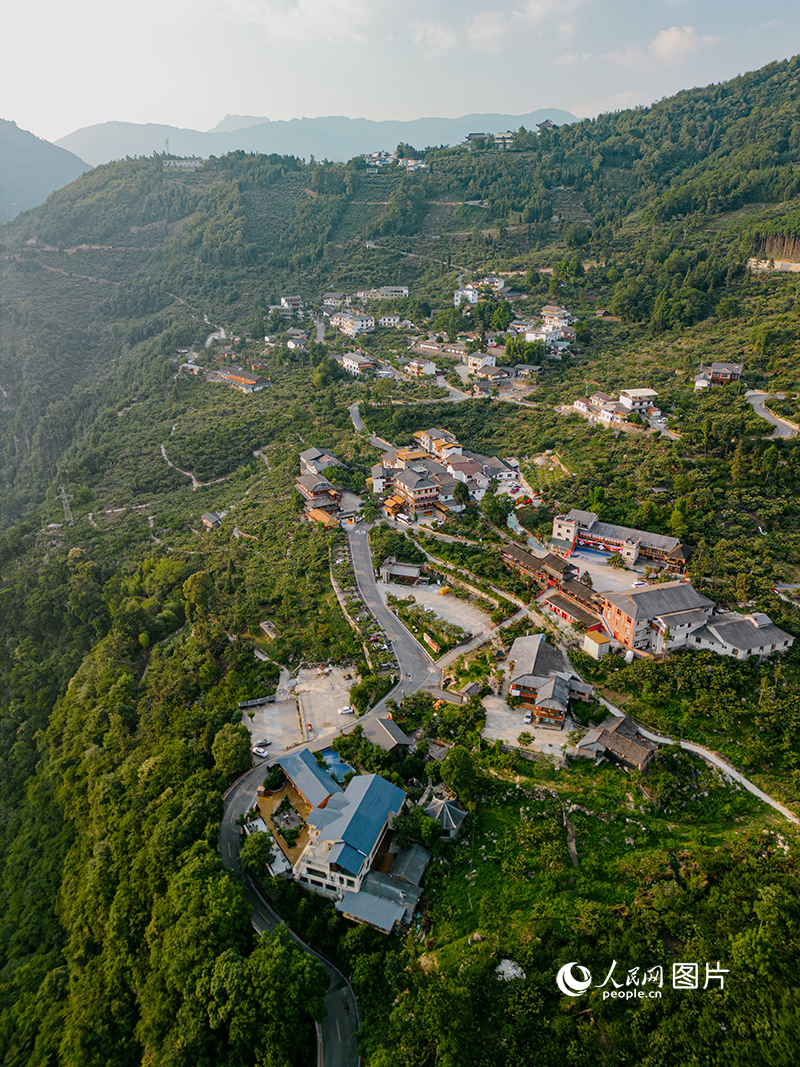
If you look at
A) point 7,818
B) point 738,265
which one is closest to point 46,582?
point 7,818

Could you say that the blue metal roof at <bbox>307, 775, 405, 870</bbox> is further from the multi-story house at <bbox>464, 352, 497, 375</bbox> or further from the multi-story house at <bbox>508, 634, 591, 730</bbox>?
the multi-story house at <bbox>464, 352, 497, 375</bbox>

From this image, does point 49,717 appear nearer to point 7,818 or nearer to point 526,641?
point 7,818

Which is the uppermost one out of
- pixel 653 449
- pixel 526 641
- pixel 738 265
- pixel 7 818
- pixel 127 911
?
pixel 738 265

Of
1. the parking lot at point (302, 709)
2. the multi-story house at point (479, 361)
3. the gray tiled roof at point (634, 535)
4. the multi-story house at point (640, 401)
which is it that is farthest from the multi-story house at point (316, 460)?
the multi-story house at point (640, 401)

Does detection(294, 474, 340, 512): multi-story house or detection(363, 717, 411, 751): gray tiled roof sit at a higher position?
detection(294, 474, 340, 512): multi-story house

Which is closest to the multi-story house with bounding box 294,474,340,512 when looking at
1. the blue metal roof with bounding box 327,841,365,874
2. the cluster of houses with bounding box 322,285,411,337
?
the blue metal roof with bounding box 327,841,365,874

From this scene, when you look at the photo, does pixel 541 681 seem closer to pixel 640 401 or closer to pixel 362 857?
pixel 362 857
